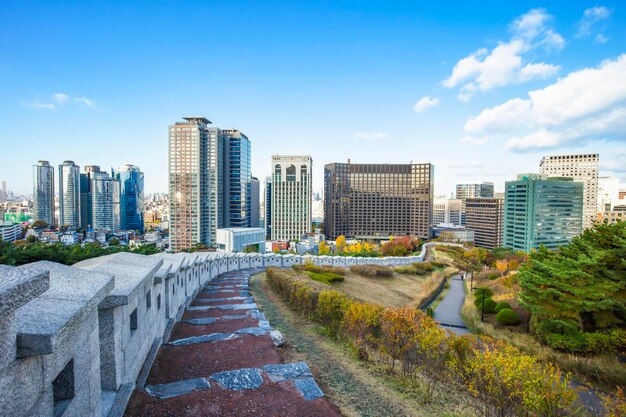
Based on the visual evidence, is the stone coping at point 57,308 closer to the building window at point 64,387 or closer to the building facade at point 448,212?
the building window at point 64,387

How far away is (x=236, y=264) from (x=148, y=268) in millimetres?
25181

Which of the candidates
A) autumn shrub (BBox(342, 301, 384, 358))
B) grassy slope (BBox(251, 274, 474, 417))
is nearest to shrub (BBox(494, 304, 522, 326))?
autumn shrub (BBox(342, 301, 384, 358))

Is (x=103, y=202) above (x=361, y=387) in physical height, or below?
above

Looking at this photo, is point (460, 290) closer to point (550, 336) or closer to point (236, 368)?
point (550, 336)

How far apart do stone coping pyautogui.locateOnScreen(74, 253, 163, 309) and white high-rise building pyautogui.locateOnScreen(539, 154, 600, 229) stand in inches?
5181

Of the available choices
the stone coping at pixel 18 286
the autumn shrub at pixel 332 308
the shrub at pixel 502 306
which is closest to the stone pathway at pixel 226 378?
the autumn shrub at pixel 332 308

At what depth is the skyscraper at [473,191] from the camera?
15769 cm

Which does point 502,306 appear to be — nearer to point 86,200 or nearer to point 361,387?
point 361,387

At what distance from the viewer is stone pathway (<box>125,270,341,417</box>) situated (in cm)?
610

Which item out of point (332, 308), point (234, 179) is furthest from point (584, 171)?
point (332, 308)

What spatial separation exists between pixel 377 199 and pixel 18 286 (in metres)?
105

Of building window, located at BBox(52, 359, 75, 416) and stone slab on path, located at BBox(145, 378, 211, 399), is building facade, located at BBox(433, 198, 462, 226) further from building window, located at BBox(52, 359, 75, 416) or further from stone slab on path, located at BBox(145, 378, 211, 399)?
building window, located at BBox(52, 359, 75, 416)

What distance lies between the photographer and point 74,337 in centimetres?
369

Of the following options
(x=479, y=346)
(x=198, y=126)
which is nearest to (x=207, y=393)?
(x=479, y=346)
